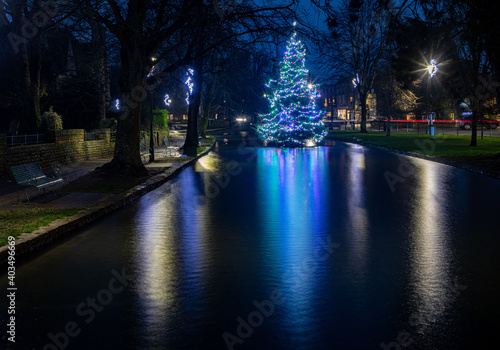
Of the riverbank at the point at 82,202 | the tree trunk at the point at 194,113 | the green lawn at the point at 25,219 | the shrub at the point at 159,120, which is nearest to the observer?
the riverbank at the point at 82,202

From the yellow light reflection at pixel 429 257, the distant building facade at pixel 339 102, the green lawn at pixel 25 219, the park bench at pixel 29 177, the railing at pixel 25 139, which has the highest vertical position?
the distant building facade at pixel 339 102

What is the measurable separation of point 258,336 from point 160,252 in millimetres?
3631

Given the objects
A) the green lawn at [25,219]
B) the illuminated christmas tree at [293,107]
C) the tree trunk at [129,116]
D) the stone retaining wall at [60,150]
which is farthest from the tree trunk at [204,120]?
the green lawn at [25,219]

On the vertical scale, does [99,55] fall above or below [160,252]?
above

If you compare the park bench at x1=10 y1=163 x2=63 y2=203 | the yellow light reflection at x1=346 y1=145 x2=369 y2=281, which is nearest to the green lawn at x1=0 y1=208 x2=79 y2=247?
the park bench at x1=10 y1=163 x2=63 y2=203

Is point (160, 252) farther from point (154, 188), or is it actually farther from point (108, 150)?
point (108, 150)

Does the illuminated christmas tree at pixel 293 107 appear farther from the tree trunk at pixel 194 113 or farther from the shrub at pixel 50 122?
the shrub at pixel 50 122

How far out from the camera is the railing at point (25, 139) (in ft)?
66.3

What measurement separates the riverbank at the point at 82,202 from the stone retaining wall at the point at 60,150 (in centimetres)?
258

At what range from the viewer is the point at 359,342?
189 inches

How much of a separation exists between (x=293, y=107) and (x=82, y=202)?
32594 millimetres

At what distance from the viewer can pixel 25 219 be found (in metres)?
10.4

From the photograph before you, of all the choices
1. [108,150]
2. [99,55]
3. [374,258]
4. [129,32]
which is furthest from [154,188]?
[99,55]

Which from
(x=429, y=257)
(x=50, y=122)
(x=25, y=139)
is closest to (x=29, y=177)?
(x=25, y=139)
